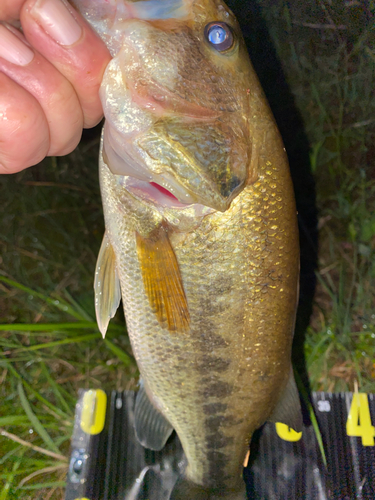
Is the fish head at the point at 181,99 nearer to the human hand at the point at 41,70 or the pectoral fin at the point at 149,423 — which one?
the human hand at the point at 41,70

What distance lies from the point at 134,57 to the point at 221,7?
290 millimetres

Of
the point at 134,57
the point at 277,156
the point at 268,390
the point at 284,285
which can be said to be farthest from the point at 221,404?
the point at 134,57

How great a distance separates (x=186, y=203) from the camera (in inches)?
43.9

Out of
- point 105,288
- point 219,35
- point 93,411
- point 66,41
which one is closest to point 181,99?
point 219,35

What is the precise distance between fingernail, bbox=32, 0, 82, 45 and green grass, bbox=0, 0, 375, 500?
137 cm

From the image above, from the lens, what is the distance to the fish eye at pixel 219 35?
3.27 feet

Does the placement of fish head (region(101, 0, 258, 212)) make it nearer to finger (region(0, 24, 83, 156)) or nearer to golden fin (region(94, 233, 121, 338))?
finger (region(0, 24, 83, 156))

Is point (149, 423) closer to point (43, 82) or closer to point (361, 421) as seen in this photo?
point (361, 421)

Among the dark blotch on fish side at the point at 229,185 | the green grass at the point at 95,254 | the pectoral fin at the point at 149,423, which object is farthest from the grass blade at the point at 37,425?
the dark blotch on fish side at the point at 229,185

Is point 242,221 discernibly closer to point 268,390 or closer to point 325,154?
point 268,390

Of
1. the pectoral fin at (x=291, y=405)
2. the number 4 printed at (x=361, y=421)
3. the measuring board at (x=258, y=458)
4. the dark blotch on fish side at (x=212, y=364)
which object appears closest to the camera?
the dark blotch on fish side at (x=212, y=364)

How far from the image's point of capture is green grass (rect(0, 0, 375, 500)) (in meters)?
2.15

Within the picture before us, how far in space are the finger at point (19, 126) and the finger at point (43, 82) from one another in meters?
0.02

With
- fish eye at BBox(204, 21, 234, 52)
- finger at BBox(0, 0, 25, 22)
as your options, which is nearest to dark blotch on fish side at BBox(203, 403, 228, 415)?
fish eye at BBox(204, 21, 234, 52)
